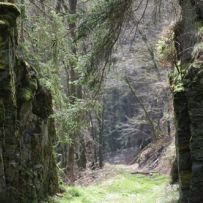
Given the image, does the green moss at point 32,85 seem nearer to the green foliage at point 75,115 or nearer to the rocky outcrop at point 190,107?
the green foliage at point 75,115

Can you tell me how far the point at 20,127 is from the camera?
10602 mm

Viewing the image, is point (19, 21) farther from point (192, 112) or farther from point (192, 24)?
point (192, 112)

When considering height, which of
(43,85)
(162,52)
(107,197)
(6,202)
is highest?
(162,52)

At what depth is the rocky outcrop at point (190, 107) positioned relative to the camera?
8914 millimetres

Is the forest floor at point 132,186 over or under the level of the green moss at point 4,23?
under

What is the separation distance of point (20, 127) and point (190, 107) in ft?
13.1

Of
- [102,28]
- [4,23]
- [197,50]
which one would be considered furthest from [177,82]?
[4,23]

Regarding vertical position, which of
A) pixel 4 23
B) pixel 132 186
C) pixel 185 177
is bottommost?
pixel 132 186

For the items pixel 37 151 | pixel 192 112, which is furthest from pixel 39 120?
pixel 192 112

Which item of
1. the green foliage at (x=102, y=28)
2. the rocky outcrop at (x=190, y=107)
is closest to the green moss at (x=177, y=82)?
the rocky outcrop at (x=190, y=107)

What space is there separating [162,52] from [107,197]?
4.91 metres

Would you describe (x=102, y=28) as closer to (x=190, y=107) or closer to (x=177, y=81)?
(x=177, y=81)

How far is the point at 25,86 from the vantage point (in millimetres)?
11109

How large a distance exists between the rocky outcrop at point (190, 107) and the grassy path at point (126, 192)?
1.56 meters
